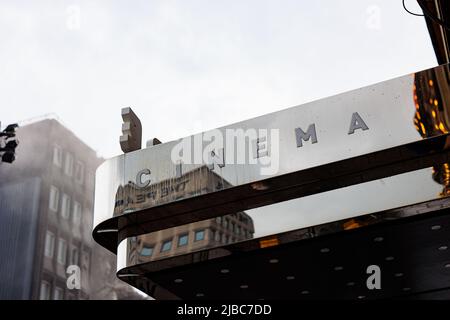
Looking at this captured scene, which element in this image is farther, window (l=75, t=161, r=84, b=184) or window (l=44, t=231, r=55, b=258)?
window (l=75, t=161, r=84, b=184)

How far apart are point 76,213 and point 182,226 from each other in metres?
62.6

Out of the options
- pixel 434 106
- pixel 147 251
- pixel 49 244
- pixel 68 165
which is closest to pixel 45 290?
pixel 49 244

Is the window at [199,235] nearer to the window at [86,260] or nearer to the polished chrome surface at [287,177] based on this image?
the polished chrome surface at [287,177]

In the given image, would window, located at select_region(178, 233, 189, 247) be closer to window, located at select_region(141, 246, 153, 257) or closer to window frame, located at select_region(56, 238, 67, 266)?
window, located at select_region(141, 246, 153, 257)

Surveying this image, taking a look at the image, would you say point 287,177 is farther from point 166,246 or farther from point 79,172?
point 79,172

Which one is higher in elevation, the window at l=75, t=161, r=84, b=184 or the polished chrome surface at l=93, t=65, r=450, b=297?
the window at l=75, t=161, r=84, b=184

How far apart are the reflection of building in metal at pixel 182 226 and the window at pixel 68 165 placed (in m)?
62.2

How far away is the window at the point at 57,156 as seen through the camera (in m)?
67.1

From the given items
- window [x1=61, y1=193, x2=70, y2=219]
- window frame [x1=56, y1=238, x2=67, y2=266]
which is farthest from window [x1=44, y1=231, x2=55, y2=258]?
window [x1=61, y1=193, x2=70, y2=219]

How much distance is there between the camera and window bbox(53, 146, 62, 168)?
2640 inches

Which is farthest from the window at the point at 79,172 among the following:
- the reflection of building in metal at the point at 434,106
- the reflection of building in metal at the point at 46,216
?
the reflection of building in metal at the point at 434,106

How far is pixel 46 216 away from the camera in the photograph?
64.5 meters

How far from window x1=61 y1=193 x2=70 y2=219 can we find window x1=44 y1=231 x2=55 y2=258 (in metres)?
2.71
